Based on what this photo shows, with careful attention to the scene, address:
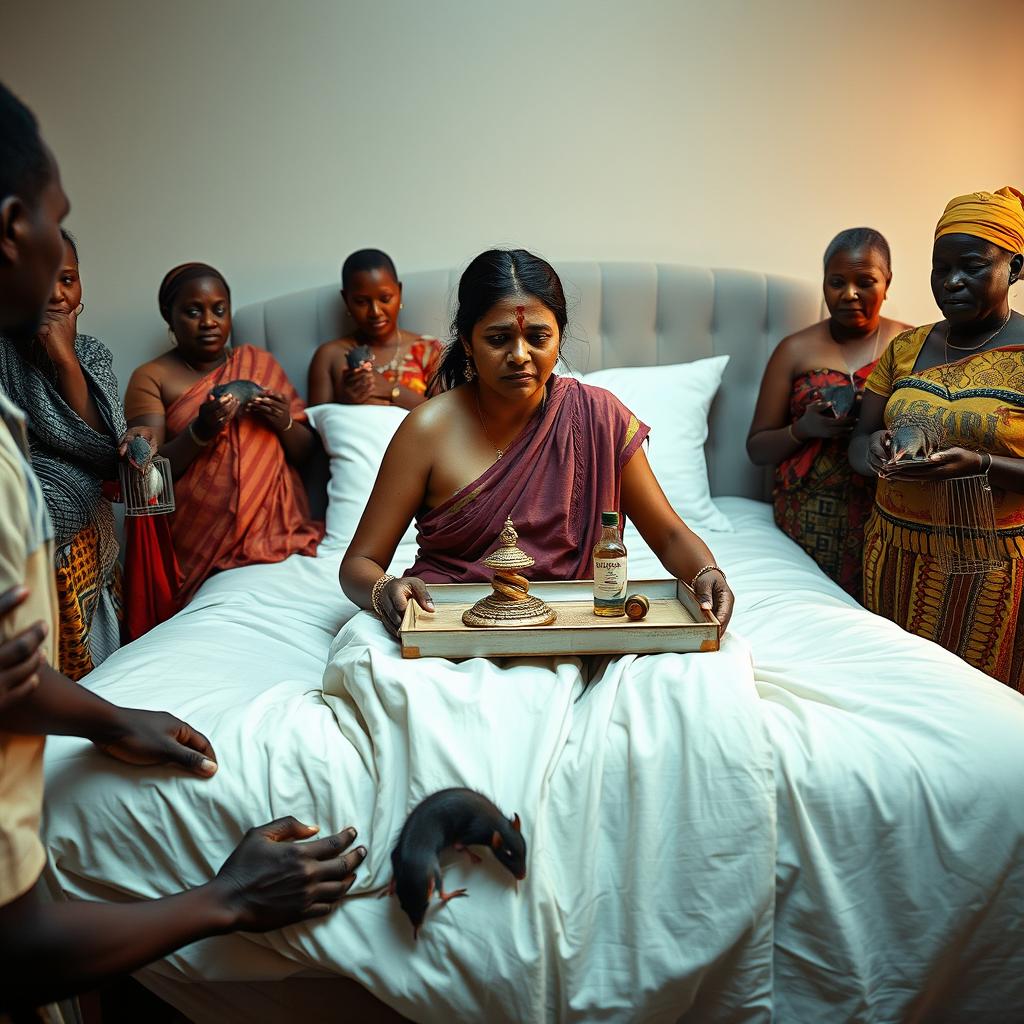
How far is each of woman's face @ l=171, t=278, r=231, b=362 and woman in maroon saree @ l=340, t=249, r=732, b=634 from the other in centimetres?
139

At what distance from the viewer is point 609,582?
198 centimetres

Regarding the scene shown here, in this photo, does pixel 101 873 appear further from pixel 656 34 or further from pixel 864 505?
pixel 656 34

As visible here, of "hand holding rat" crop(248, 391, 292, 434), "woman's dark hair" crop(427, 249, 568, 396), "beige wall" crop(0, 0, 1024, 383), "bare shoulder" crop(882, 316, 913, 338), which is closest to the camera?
"woman's dark hair" crop(427, 249, 568, 396)

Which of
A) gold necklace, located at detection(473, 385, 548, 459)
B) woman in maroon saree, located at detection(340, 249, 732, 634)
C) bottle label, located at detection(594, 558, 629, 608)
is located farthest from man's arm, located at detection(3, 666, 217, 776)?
gold necklace, located at detection(473, 385, 548, 459)

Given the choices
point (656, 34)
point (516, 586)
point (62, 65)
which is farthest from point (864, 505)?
point (62, 65)

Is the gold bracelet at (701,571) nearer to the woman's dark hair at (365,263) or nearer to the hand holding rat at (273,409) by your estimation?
the hand holding rat at (273,409)

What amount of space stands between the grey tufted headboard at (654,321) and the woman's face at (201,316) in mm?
447

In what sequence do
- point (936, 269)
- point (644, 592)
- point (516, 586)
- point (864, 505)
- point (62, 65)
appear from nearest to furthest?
point (516, 586) < point (644, 592) < point (936, 269) < point (864, 505) < point (62, 65)

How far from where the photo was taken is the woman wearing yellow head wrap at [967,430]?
2467 millimetres

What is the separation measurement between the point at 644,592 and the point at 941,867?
2.79ft

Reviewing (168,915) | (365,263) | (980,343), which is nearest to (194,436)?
(365,263)

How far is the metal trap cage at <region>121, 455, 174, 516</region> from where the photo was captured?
9.11ft

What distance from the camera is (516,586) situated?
1.96 metres

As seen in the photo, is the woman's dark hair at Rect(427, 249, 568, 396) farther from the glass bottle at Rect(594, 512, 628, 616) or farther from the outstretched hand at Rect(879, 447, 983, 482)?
the outstretched hand at Rect(879, 447, 983, 482)
